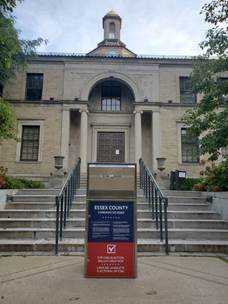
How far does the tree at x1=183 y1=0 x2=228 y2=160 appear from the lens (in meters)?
6.61

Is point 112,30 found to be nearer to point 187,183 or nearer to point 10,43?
point 187,183

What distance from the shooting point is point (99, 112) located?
1816cm

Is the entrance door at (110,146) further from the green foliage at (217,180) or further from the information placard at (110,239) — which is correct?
the information placard at (110,239)

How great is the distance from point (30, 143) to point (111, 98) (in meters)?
6.01

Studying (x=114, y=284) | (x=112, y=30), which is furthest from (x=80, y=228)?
(x=112, y=30)

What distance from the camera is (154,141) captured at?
54.9 feet

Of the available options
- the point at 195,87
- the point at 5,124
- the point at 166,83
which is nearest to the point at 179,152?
the point at 166,83

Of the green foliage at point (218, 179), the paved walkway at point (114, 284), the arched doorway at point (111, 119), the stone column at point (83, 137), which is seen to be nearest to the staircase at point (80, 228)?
the paved walkway at point (114, 284)

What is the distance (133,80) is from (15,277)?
49.6 ft

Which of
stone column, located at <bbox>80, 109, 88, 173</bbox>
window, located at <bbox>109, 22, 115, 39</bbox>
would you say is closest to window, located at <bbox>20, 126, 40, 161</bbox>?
stone column, located at <bbox>80, 109, 88, 173</bbox>

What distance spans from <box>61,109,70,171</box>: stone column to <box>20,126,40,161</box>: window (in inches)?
62.5

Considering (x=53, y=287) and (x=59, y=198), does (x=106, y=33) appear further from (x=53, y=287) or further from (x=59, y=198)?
(x=53, y=287)

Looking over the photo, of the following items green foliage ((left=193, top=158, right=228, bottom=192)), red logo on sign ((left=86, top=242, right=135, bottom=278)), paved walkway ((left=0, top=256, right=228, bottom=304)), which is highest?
Result: green foliage ((left=193, top=158, right=228, bottom=192))

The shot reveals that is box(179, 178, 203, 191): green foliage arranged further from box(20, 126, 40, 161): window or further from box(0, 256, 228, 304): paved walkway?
box(20, 126, 40, 161): window
